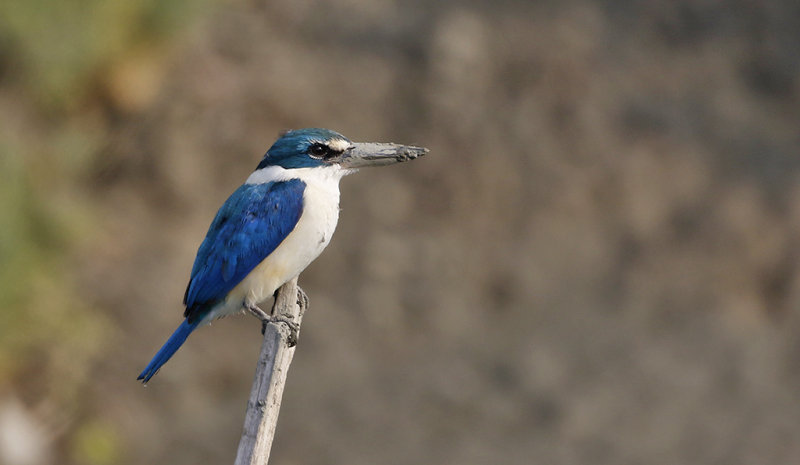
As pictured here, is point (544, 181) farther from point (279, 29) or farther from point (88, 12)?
point (88, 12)

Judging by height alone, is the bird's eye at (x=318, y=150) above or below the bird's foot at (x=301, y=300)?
above

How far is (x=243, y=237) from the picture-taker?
4133 mm

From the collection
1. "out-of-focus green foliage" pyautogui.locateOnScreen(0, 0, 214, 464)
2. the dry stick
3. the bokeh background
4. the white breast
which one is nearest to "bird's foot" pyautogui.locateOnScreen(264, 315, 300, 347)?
the dry stick

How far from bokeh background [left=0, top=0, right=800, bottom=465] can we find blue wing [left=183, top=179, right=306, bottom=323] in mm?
4550

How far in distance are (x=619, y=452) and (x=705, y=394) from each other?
1081mm

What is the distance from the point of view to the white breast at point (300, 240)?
412cm

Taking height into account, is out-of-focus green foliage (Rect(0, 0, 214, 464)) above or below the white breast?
above

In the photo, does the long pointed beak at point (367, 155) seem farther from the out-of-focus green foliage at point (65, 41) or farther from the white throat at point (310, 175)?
the out-of-focus green foliage at point (65, 41)

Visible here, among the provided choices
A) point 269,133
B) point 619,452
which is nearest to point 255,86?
point 269,133

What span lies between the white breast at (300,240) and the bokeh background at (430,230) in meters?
4.51

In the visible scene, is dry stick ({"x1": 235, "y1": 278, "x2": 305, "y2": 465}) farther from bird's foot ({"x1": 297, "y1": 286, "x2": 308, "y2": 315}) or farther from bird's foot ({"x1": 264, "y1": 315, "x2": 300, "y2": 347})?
bird's foot ({"x1": 297, "y1": 286, "x2": 308, "y2": 315})

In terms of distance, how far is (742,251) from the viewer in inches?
412

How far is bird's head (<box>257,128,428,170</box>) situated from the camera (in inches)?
164

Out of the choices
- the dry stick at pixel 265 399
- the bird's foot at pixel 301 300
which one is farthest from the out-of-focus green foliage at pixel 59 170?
the dry stick at pixel 265 399
